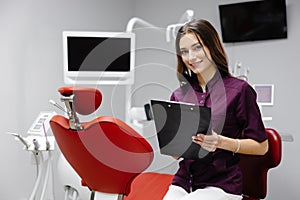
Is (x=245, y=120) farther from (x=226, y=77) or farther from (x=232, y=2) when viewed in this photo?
(x=232, y=2)

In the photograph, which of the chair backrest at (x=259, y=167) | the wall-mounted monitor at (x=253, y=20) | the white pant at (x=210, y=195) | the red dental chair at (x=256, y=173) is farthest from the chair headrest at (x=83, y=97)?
the wall-mounted monitor at (x=253, y=20)

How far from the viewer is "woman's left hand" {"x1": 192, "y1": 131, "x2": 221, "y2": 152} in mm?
1211

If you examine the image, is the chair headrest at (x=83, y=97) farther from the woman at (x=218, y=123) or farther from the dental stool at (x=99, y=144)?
the woman at (x=218, y=123)

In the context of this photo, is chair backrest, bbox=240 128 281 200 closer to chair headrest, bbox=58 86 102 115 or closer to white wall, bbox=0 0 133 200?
chair headrest, bbox=58 86 102 115

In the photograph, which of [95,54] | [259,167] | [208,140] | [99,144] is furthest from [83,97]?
[95,54]

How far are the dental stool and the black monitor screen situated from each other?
1016mm

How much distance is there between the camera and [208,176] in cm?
138

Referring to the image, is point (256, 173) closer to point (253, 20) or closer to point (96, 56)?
point (96, 56)

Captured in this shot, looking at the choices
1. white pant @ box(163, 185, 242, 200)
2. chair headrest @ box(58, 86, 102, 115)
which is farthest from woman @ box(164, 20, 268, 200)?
chair headrest @ box(58, 86, 102, 115)

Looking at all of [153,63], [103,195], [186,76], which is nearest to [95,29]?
[153,63]

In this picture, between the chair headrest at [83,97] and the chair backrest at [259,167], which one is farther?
the chair backrest at [259,167]

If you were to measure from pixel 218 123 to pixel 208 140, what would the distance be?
16 centimetres

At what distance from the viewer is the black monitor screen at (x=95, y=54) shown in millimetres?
2296

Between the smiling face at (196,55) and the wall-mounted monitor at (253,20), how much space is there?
152 centimetres
